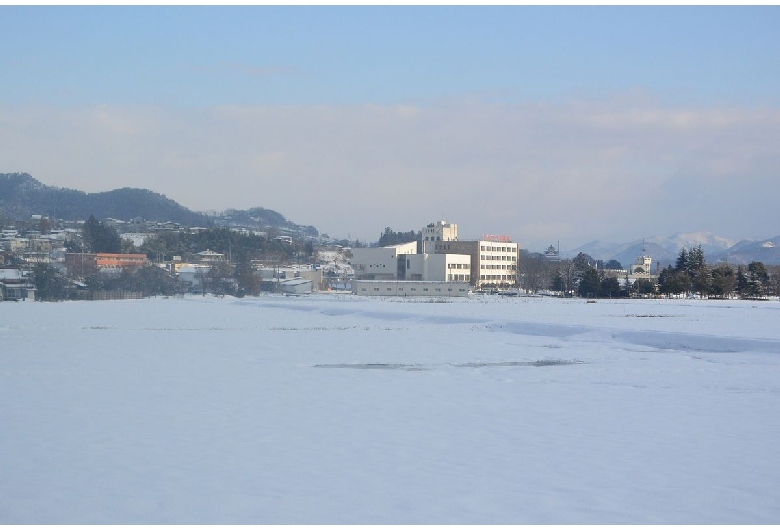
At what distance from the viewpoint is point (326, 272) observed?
458 ft

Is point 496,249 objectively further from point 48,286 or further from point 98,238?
point 98,238

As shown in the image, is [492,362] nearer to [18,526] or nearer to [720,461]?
[720,461]

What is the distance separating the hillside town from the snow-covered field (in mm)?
49860

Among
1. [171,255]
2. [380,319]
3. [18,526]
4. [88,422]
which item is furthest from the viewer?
[171,255]

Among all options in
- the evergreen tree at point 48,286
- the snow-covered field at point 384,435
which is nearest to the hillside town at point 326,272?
the evergreen tree at point 48,286

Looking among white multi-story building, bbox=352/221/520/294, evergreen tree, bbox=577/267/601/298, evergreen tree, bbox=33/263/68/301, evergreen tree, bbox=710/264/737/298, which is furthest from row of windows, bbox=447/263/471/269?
evergreen tree, bbox=33/263/68/301

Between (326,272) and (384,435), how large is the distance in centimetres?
12927

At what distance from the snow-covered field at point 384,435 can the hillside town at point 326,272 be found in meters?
49.9

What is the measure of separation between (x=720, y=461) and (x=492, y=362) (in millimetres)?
10954

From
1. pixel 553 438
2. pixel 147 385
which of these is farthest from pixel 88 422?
pixel 553 438

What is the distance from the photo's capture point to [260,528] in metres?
6.92

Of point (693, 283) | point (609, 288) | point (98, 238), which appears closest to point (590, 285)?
point (609, 288)

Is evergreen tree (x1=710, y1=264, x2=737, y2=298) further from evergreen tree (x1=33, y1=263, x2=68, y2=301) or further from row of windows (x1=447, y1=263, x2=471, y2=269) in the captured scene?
evergreen tree (x1=33, y1=263, x2=68, y2=301)

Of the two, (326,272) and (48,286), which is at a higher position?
(326,272)
